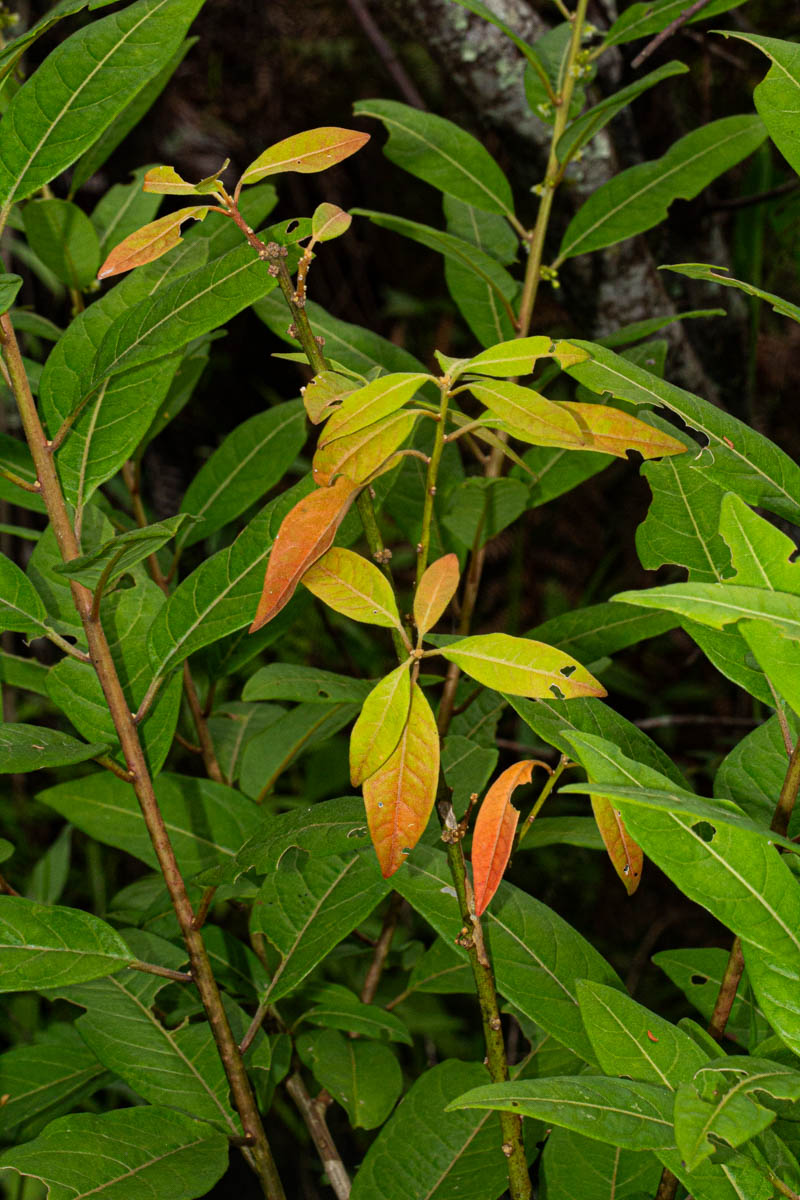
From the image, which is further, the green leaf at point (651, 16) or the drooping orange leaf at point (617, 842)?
the green leaf at point (651, 16)

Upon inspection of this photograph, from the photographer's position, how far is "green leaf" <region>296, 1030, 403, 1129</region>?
29.4 inches

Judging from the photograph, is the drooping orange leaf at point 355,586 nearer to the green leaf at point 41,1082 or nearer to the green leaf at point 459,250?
the green leaf at point 459,250

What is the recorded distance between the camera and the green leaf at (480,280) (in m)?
0.94

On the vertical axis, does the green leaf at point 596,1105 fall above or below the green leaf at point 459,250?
below

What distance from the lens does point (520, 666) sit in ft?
1.59

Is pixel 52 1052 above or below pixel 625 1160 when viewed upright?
above

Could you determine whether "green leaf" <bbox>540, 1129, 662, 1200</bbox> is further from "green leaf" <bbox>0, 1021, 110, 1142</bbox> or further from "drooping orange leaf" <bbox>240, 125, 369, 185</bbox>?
"drooping orange leaf" <bbox>240, 125, 369, 185</bbox>

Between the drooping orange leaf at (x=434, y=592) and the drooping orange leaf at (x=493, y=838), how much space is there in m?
0.09

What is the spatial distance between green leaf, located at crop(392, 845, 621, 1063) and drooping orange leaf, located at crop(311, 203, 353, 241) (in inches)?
14.4

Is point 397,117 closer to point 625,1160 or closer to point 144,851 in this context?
point 144,851

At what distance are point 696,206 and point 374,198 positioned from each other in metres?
1.10

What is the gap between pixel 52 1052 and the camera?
83 cm

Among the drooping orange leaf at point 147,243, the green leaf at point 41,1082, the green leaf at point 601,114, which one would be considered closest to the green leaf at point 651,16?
the green leaf at point 601,114

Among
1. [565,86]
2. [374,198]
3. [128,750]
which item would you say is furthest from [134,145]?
[128,750]
